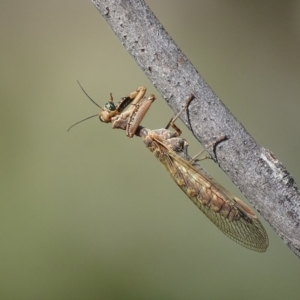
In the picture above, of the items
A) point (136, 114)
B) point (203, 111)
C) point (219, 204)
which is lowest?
point (219, 204)

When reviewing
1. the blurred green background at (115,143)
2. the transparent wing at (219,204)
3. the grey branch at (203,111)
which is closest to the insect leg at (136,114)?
the transparent wing at (219,204)

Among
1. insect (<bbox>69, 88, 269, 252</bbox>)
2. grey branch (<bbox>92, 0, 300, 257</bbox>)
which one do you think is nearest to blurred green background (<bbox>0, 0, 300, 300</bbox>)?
insect (<bbox>69, 88, 269, 252</bbox>)

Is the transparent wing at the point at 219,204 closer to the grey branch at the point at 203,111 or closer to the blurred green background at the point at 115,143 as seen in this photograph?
the grey branch at the point at 203,111

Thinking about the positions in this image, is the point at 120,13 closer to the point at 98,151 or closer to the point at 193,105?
the point at 193,105

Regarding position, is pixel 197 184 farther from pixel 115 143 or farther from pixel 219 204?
pixel 115 143

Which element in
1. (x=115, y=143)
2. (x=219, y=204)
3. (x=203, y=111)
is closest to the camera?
(x=203, y=111)

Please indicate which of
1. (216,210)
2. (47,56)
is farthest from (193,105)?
(47,56)

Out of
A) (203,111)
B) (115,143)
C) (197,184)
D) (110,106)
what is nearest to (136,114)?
(110,106)
